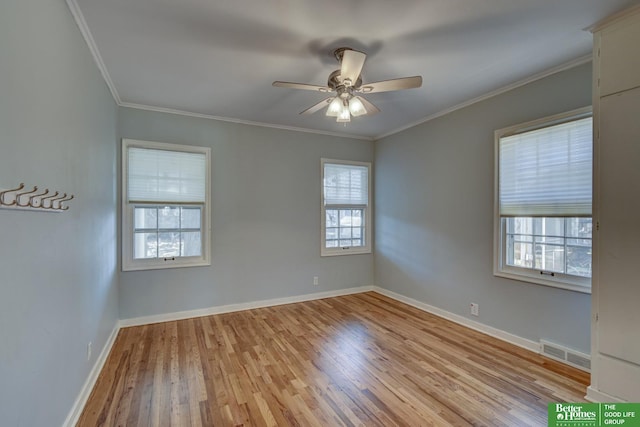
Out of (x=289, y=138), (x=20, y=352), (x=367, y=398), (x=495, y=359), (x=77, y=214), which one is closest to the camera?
(x=20, y=352)

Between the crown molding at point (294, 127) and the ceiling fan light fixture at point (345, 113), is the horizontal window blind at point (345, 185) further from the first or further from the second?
the ceiling fan light fixture at point (345, 113)

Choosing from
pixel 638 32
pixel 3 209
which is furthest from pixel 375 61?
pixel 3 209

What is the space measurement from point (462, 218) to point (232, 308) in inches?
127

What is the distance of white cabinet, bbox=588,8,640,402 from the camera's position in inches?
75.2

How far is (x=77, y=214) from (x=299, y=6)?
2031 millimetres

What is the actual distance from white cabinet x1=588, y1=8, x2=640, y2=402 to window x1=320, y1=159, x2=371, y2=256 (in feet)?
10.5

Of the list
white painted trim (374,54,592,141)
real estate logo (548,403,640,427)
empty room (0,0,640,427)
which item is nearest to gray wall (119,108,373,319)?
empty room (0,0,640,427)

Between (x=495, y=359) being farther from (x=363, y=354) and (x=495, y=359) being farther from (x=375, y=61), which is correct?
(x=375, y=61)

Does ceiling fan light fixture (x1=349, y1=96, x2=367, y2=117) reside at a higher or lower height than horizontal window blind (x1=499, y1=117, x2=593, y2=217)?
higher

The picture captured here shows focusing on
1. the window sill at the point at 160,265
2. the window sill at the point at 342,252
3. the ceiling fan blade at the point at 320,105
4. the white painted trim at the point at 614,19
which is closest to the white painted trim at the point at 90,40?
the ceiling fan blade at the point at 320,105

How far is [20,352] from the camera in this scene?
4.07 ft

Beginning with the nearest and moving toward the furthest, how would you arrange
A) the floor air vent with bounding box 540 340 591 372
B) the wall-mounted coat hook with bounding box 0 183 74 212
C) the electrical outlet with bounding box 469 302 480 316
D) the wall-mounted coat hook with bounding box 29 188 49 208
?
the wall-mounted coat hook with bounding box 0 183 74 212 → the wall-mounted coat hook with bounding box 29 188 49 208 → the floor air vent with bounding box 540 340 591 372 → the electrical outlet with bounding box 469 302 480 316

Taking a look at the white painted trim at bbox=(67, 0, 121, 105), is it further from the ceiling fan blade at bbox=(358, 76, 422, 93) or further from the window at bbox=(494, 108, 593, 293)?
the window at bbox=(494, 108, 593, 293)

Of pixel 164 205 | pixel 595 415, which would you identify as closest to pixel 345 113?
pixel 164 205
